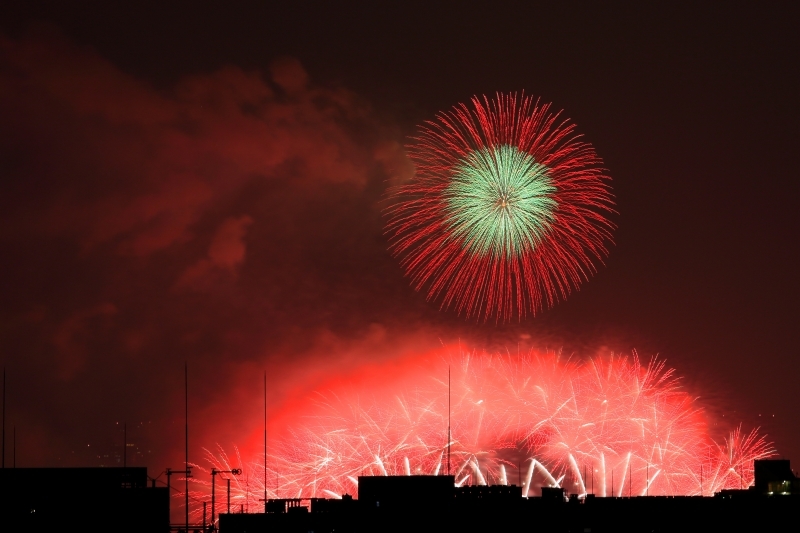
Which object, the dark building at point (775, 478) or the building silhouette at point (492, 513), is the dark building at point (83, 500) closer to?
the building silhouette at point (492, 513)

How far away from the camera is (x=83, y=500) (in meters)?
101

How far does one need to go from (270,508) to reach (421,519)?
15.0 metres

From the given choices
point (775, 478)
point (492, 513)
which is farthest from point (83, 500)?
point (775, 478)

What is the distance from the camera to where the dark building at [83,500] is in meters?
97.2

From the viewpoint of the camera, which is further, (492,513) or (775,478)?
(775,478)

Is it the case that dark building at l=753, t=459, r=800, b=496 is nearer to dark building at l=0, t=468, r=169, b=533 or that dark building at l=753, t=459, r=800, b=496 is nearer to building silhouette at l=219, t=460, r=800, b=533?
building silhouette at l=219, t=460, r=800, b=533

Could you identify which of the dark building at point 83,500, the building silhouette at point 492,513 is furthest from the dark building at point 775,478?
the dark building at point 83,500

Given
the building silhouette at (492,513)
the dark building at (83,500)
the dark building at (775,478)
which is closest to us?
the dark building at (83,500)

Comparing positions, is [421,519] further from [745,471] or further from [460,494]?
[745,471]

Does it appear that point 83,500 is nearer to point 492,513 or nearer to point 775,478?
point 492,513

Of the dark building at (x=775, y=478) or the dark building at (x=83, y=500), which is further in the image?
the dark building at (x=775, y=478)

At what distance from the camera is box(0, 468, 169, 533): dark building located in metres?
97.2

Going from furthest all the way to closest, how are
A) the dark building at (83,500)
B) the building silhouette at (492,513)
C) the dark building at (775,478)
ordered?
the dark building at (775,478)
the building silhouette at (492,513)
the dark building at (83,500)

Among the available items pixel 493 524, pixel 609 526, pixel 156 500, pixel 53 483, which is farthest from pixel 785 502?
pixel 53 483
